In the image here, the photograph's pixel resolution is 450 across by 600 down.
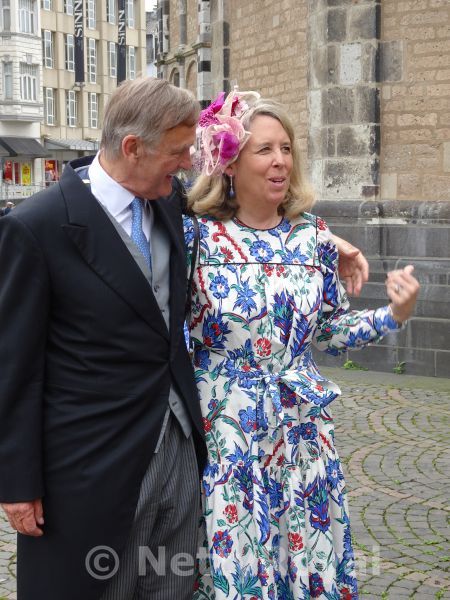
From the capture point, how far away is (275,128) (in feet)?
10.5

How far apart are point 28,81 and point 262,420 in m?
53.8

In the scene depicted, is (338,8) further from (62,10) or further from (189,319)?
(62,10)

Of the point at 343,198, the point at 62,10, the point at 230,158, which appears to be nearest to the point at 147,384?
the point at 230,158

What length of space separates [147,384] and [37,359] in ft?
1.04

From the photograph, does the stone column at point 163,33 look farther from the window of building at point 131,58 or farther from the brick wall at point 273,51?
the window of building at point 131,58

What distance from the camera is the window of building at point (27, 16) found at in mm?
53719

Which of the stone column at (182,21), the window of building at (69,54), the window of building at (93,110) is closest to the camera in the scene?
the stone column at (182,21)

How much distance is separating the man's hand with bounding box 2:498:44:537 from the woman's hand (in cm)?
128

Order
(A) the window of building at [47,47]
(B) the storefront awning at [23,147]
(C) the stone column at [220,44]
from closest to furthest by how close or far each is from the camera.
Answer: (C) the stone column at [220,44] < (B) the storefront awning at [23,147] < (A) the window of building at [47,47]

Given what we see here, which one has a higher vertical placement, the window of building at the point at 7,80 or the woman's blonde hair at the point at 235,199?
the window of building at the point at 7,80

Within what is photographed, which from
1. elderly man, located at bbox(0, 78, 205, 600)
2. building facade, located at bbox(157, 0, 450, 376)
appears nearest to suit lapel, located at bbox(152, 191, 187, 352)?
elderly man, located at bbox(0, 78, 205, 600)
